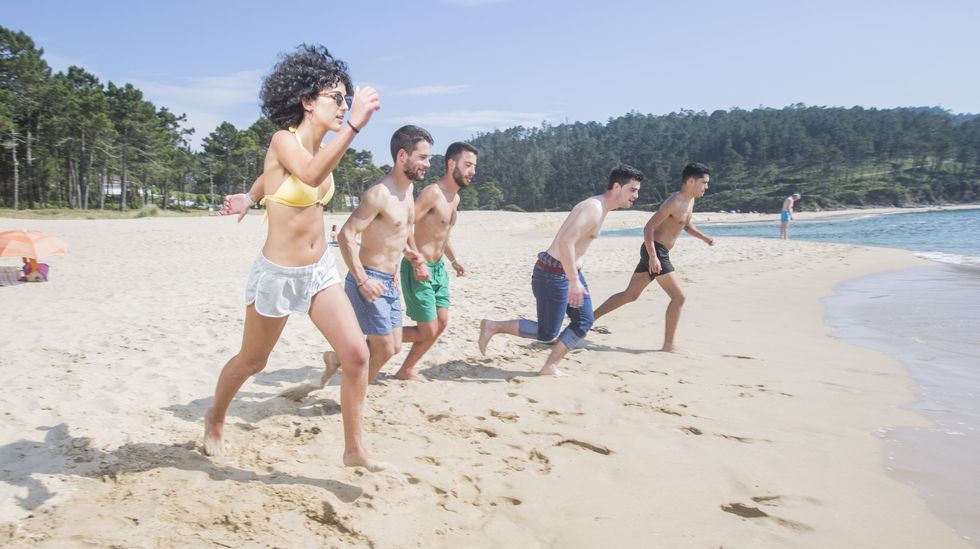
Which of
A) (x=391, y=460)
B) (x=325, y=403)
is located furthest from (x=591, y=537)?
(x=325, y=403)

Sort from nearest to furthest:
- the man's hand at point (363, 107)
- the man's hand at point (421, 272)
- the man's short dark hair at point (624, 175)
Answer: the man's hand at point (363, 107)
the man's hand at point (421, 272)
the man's short dark hair at point (624, 175)

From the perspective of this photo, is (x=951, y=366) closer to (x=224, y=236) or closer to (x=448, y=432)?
(x=448, y=432)

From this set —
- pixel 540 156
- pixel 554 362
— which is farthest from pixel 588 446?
pixel 540 156

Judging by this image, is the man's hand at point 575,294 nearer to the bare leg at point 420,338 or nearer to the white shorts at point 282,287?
the bare leg at point 420,338

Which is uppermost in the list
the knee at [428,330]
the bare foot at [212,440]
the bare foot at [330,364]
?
the knee at [428,330]

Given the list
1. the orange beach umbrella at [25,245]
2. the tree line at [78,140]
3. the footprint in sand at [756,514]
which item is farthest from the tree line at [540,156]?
the footprint in sand at [756,514]

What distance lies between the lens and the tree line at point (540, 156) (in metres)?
45.2

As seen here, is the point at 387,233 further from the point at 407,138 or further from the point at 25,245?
the point at 25,245

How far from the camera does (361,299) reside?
14.1 feet

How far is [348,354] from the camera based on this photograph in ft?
9.69

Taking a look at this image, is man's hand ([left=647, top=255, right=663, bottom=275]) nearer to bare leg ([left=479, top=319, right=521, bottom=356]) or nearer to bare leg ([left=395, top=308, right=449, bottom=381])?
bare leg ([left=479, top=319, right=521, bottom=356])

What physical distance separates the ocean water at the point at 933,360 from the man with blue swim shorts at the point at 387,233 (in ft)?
10.7

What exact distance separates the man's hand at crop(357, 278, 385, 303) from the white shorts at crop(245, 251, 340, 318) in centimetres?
83

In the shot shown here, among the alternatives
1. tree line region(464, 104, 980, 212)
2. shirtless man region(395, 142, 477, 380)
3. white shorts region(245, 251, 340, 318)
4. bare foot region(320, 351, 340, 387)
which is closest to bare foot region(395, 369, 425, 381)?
shirtless man region(395, 142, 477, 380)
